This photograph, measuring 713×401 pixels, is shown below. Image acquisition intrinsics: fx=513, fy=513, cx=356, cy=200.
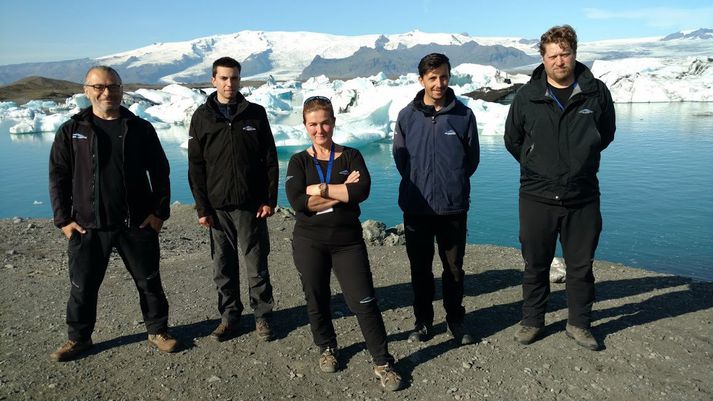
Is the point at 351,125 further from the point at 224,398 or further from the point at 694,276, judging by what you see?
the point at 224,398

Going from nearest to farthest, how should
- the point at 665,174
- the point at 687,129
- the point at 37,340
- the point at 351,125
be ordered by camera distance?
the point at 37,340, the point at 665,174, the point at 351,125, the point at 687,129

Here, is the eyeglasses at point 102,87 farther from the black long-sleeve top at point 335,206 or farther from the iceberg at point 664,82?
the iceberg at point 664,82

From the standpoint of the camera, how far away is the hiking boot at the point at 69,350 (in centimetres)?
328

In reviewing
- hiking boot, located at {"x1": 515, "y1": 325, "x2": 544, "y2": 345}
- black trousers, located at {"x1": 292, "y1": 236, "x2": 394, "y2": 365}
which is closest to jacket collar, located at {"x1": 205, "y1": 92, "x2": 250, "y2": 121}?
black trousers, located at {"x1": 292, "y1": 236, "x2": 394, "y2": 365}

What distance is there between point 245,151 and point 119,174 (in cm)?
77

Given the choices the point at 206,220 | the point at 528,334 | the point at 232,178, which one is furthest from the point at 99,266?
the point at 528,334

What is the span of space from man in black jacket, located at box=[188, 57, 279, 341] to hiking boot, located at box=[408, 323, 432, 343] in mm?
978

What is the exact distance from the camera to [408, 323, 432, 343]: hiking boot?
3.48 meters

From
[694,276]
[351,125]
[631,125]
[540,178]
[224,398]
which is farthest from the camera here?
[631,125]

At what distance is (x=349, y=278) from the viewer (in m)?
2.86

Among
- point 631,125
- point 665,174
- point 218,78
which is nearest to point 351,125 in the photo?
point 665,174

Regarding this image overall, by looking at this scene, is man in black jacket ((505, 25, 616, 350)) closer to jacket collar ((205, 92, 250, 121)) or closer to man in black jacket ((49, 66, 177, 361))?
jacket collar ((205, 92, 250, 121))

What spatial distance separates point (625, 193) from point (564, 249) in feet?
24.2

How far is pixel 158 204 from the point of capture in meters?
3.29
